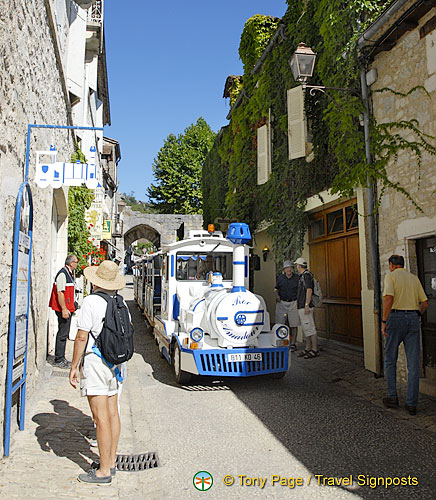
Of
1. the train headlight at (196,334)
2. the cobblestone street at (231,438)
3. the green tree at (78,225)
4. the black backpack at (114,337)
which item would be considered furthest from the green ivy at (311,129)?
the green tree at (78,225)

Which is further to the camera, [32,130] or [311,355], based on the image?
[311,355]

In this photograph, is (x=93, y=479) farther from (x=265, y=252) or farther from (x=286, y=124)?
(x=265, y=252)

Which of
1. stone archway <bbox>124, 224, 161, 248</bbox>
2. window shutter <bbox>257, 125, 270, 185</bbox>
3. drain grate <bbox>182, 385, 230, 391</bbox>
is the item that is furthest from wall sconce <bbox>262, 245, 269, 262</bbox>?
stone archway <bbox>124, 224, 161, 248</bbox>

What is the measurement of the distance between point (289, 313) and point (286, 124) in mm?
4381

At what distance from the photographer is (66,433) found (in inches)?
159

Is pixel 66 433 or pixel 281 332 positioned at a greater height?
pixel 281 332

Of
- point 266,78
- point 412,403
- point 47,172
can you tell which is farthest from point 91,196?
point 412,403

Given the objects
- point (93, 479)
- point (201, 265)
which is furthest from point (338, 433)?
point (201, 265)

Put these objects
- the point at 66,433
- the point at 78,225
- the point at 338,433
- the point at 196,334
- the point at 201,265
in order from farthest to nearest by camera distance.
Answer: the point at 78,225 → the point at 201,265 → the point at 196,334 → the point at 338,433 → the point at 66,433

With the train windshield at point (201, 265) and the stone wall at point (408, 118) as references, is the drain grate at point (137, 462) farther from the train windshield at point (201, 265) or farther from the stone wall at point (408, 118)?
the train windshield at point (201, 265)

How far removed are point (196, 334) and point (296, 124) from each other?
5.32 m

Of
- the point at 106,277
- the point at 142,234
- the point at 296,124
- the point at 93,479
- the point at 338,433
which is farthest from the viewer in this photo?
the point at 142,234

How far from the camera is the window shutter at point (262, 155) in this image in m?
11.0

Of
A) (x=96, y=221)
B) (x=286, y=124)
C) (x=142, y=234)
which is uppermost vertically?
(x=142, y=234)
